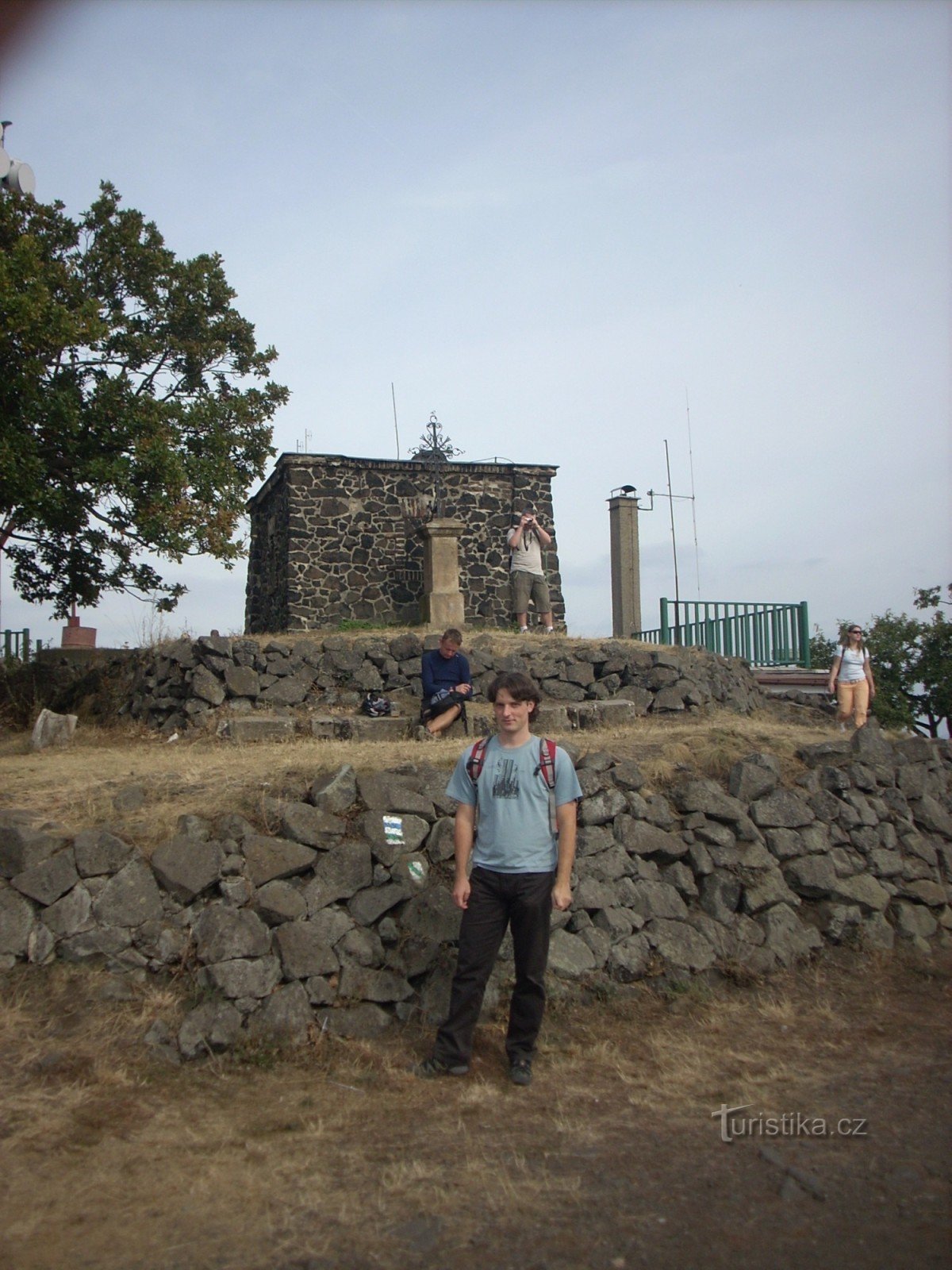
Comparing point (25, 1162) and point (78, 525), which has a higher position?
point (78, 525)

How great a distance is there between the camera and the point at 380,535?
1889cm

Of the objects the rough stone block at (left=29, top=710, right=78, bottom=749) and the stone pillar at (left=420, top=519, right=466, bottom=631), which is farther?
the stone pillar at (left=420, top=519, right=466, bottom=631)

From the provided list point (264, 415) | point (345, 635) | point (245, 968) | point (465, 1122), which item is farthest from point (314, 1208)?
point (264, 415)

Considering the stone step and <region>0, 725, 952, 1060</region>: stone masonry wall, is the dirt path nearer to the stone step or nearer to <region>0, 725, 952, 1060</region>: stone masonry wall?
<region>0, 725, 952, 1060</region>: stone masonry wall

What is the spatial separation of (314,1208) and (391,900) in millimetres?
2350

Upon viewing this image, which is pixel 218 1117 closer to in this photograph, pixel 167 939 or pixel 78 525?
pixel 167 939

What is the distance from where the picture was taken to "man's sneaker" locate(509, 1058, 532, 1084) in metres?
4.95

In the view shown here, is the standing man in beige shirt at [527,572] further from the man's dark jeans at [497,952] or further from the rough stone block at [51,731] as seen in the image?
the man's dark jeans at [497,952]

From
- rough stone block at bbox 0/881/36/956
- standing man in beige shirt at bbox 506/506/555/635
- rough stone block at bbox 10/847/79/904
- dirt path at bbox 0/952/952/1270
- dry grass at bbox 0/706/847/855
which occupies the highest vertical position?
standing man in beige shirt at bbox 506/506/555/635

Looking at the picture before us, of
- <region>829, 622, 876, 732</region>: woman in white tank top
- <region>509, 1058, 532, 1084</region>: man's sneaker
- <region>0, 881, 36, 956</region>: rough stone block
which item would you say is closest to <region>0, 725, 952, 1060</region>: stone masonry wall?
<region>0, 881, 36, 956</region>: rough stone block

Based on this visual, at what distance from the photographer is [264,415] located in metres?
17.1

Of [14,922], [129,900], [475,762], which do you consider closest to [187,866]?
[129,900]

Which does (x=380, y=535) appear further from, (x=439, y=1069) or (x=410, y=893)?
(x=439, y=1069)

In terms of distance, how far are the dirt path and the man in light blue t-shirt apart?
223mm
